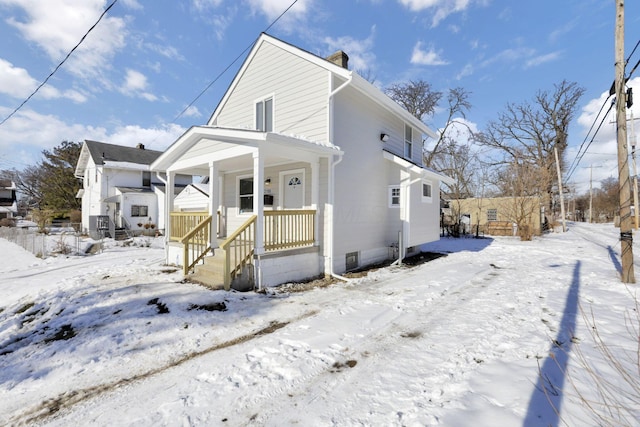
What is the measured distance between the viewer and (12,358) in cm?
349

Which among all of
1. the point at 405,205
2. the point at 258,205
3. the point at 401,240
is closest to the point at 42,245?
the point at 258,205

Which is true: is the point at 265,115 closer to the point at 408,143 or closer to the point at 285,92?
the point at 285,92

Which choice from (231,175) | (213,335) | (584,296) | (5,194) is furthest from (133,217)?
(5,194)

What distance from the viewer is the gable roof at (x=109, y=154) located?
22469mm

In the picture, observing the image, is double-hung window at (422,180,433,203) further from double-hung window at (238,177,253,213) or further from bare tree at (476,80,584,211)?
bare tree at (476,80,584,211)

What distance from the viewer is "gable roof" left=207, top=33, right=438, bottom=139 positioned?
24.1ft

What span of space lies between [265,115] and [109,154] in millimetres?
21066

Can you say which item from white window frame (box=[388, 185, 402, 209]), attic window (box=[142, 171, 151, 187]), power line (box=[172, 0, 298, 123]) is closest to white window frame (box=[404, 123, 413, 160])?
white window frame (box=[388, 185, 402, 209])

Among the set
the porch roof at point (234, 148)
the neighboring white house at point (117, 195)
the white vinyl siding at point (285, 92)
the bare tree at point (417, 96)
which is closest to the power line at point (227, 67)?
the white vinyl siding at point (285, 92)

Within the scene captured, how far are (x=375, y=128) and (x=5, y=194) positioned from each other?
59543 millimetres

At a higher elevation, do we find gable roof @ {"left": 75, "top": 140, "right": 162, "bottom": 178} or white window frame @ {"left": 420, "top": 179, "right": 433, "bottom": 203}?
gable roof @ {"left": 75, "top": 140, "right": 162, "bottom": 178}

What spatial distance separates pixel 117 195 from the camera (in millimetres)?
21000

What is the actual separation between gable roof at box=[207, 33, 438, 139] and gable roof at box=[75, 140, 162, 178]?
1715 cm

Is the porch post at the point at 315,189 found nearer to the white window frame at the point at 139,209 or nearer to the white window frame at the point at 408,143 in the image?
the white window frame at the point at 408,143
